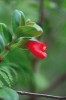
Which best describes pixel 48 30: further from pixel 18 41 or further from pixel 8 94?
pixel 8 94

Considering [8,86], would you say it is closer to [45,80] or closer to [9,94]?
[9,94]

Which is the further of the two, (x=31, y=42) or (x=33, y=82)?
(x=33, y=82)

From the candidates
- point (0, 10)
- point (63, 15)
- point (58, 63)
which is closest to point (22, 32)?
point (0, 10)

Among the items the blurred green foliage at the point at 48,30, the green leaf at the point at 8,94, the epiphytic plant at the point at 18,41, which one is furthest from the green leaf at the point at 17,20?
the blurred green foliage at the point at 48,30

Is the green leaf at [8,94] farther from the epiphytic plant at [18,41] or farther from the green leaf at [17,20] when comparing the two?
the green leaf at [17,20]

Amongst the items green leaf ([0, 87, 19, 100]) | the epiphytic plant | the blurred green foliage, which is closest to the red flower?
the epiphytic plant

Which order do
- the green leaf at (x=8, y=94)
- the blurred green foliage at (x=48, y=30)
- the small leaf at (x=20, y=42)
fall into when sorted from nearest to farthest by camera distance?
the green leaf at (x=8, y=94) → the small leaf at (x=20, y=42) → the blurred green foliage at (x=48, y=30)

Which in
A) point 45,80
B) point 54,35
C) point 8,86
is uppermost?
point 8,86

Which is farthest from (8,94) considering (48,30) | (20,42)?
(48,30)

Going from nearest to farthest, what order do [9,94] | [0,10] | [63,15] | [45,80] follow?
1. [9,94]
2. [0,10]
3. [63,15]
4. [45,80]
